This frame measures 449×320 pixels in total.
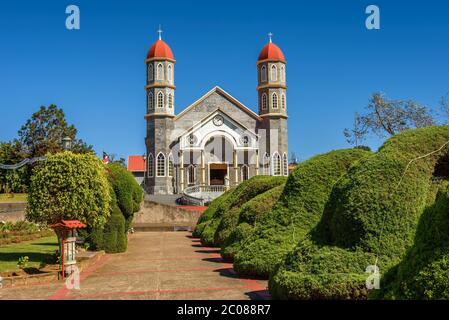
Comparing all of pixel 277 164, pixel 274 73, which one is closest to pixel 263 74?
pixel 274 73

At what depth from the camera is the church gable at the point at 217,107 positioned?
5578cm

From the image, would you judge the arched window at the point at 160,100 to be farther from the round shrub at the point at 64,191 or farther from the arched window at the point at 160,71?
the round shrub at the point at 64,191

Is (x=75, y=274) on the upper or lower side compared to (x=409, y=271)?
lower

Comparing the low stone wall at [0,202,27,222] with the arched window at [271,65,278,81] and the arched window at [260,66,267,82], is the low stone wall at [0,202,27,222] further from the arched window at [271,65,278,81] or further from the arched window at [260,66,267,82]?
the arched window at [271,65,278,81]

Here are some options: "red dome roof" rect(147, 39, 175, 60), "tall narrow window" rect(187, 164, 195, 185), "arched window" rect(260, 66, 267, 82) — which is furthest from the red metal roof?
"arched window" rect(260, 66, 267, 82)

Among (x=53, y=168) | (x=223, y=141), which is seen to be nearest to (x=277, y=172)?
(x=223, y=141)

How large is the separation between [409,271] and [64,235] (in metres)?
8.96

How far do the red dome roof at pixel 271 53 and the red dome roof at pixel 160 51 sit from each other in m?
10.0

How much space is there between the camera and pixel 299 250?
841cm

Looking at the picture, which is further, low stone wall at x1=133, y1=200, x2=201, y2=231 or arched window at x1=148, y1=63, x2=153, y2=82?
arched window at x1=148, y1=63, x2=153, y2=82

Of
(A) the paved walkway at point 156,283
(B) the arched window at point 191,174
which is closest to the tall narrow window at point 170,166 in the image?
(B) the arched window at point 191,174

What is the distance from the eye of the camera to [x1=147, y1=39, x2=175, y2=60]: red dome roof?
5316cm
